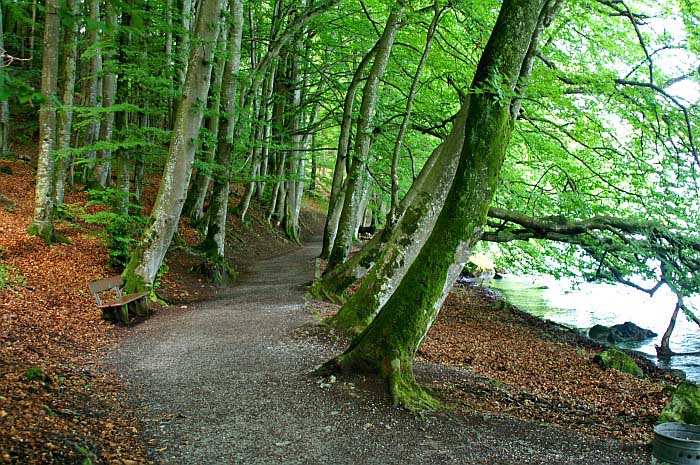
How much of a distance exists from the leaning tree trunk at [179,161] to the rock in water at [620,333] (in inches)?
434

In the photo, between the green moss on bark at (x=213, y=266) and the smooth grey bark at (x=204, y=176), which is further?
the smooth grey bark at (x=204, y=176)

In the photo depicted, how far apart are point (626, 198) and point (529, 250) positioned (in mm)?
3510

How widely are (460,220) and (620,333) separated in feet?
36.6

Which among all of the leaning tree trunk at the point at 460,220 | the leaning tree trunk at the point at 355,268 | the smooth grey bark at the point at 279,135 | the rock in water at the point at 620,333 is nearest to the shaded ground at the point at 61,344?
the leaning tree trunk at the point at 460,220

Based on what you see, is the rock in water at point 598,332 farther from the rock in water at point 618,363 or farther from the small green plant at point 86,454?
the small green plant at point 86,454

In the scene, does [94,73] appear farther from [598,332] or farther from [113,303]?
[598,332]

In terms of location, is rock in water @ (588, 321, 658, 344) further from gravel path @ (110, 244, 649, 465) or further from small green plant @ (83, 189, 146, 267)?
small green plant @ (83, 189, 146, 267)

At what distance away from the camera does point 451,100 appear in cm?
1523

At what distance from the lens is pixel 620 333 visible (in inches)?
593

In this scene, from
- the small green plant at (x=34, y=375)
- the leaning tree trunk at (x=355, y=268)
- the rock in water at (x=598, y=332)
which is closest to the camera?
the small green plant at (x=34, y=375)

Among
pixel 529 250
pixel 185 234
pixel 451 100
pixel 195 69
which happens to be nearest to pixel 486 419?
pixel 195 69

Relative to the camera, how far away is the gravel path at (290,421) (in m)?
4.65

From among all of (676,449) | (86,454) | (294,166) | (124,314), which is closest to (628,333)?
(676,449)

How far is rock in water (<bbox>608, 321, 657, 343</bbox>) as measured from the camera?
48.4ft
